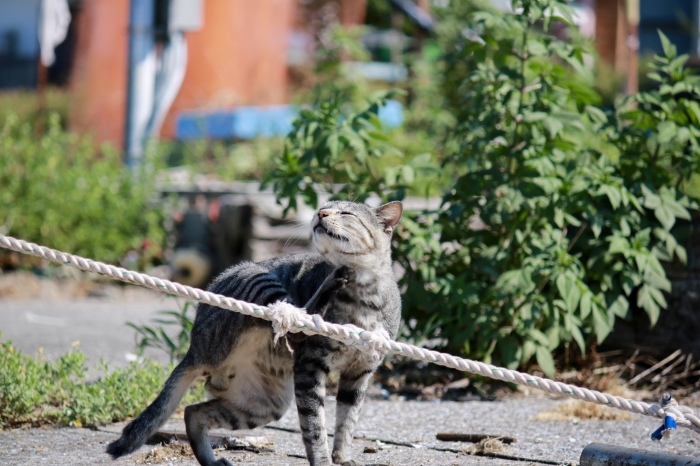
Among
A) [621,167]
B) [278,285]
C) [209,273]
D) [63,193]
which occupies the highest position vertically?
[621,167]

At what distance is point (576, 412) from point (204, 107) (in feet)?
30.4

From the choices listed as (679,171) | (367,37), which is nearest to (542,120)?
(679,171)

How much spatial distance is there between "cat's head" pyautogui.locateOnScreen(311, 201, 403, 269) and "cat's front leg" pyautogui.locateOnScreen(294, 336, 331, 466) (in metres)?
0.38

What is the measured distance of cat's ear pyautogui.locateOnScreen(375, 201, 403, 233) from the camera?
13.2 feet

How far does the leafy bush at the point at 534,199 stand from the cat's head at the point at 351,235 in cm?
120

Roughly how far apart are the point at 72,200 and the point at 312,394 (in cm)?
600

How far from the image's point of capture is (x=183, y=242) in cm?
957

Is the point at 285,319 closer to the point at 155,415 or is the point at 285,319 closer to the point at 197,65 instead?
the point at 155,415

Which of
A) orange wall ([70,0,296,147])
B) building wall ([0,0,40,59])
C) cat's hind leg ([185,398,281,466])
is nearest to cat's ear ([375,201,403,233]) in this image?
cat's hind leg ([185,398,281,466])

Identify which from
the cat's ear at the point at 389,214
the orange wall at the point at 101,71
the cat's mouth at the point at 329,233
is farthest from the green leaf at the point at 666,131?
the orange wall at the point at 101,71

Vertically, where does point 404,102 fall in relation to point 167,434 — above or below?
above

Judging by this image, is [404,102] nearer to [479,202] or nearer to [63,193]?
[63,193]

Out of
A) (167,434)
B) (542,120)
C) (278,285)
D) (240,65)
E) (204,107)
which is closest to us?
(278,285)

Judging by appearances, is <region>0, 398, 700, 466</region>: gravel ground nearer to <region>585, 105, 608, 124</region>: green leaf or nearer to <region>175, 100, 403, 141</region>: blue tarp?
<region>585, 105, 608, 124</region>: green leaf
